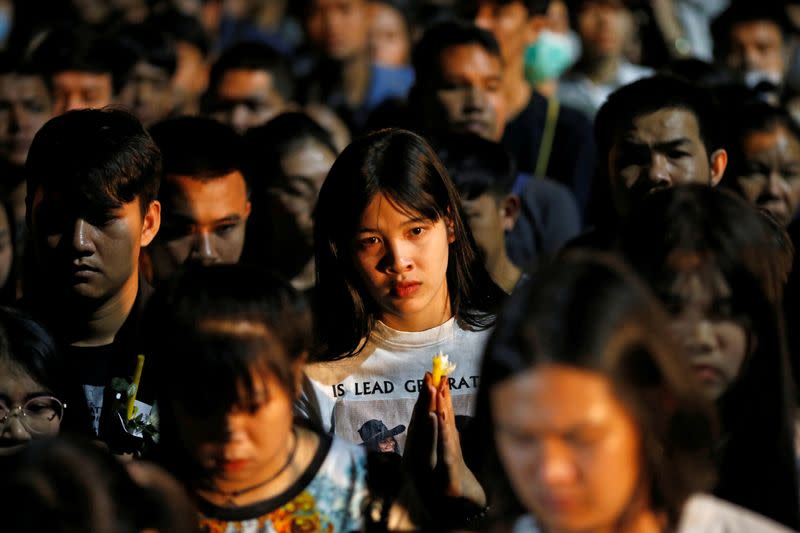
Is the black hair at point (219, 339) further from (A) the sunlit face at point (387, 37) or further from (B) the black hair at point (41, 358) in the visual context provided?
(A) the sunlit face at point (387, 37)

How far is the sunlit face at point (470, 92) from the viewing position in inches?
236

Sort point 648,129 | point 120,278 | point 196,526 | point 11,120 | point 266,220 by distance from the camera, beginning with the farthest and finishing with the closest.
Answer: point 11,120, point 266,220, point 648,129, point 120,278, point 196,526

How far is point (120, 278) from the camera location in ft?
13.8

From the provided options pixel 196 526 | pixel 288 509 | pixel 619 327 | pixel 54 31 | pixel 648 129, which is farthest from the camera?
pixel 54 31

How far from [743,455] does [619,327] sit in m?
0.63

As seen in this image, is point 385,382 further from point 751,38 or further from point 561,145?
point 751,38

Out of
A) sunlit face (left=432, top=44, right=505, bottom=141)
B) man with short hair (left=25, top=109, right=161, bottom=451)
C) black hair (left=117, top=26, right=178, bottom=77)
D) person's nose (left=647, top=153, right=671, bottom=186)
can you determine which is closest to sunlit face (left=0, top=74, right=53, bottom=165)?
black hair (left=117, top=26, right=178, bottom=77)

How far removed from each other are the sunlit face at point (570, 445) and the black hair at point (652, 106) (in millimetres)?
2596

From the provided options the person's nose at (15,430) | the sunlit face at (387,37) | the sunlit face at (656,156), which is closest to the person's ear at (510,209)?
the sunlit face at (656,156)

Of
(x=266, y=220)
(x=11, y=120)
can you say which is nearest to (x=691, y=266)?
(x=266, y=220)

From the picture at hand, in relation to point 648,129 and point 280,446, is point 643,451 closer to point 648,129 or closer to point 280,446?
point 280,446

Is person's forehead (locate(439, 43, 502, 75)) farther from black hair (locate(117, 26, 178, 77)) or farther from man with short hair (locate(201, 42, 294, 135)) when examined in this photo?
black hair (locate(117, 26, 178, 77))

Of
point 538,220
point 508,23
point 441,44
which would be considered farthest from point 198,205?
point 508,23

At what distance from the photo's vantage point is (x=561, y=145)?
6.43 metres
